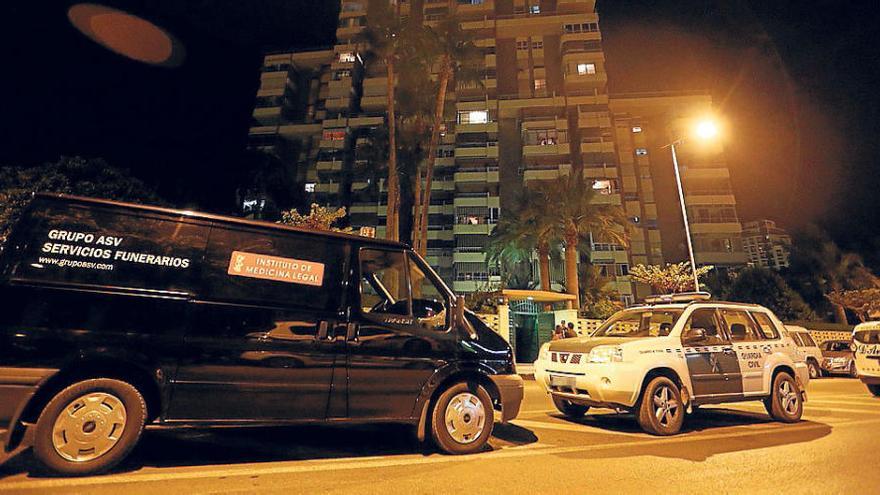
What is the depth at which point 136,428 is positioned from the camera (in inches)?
128

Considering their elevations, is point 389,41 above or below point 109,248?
above

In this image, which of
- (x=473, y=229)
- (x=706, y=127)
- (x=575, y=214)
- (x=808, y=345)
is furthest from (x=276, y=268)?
(x=473, y=229)

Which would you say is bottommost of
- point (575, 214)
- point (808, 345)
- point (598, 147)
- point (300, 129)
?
point (808, 345)

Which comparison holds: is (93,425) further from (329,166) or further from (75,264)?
(329,166)

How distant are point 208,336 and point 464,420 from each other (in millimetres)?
2676

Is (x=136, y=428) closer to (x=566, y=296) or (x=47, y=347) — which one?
(x=47, y=347)

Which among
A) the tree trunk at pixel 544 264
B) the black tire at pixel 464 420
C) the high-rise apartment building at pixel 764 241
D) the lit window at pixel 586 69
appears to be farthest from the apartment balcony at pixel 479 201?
the high-rise apartment building at pixel 764 241

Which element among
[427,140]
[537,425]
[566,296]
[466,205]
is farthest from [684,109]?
[537,425]

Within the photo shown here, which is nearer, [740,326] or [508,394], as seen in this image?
[508,394]

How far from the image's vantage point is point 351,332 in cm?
394

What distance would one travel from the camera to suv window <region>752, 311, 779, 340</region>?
22.4 ft

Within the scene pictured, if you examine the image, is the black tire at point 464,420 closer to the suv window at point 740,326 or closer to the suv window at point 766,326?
the suv window at point 740,326

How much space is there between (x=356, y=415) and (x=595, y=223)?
26424 mm

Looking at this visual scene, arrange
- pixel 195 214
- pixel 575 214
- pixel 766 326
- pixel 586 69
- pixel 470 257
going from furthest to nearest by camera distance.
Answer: pixel 586 69
pixel 470 257
pixel 575 214
pixel 766 326
pixel 195 214
